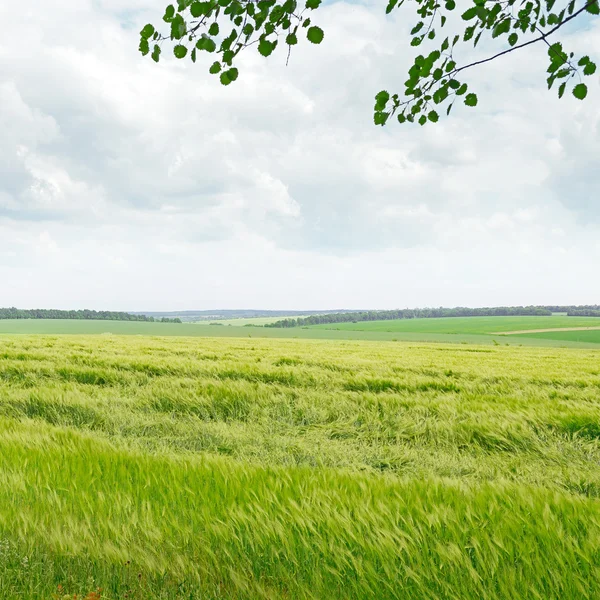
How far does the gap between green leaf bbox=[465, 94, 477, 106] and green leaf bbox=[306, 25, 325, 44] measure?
4.91 ft

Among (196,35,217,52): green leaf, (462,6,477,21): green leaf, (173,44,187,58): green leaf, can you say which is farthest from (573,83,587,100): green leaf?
(173,44,187,58): green leaf

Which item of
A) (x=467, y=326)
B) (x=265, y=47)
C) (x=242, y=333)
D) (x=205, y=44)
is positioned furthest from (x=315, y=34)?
(x=467, y=326)

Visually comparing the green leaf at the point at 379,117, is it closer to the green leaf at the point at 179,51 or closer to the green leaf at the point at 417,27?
the green leaf at the point at 417,27

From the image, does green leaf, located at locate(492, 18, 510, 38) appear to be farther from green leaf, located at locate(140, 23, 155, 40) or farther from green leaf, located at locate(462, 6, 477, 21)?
green leaf, located at locate(140, 23, 155, 40)

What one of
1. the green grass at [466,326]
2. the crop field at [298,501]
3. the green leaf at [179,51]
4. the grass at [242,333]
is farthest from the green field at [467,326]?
the green leaf at [179,51]

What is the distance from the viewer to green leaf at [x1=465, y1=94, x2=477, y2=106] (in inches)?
137

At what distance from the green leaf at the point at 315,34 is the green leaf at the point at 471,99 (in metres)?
1.50

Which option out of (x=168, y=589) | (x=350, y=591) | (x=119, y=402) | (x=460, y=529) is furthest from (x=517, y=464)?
(x=119, y=402)

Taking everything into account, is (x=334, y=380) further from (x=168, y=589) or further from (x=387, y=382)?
(x=168, y=589)

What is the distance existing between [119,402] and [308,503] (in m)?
4.61

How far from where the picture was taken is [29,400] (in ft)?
20.1

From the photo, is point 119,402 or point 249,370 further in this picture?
point 249,370

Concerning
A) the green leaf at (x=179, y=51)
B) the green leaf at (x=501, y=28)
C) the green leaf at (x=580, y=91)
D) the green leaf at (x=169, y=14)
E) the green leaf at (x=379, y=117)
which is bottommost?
the green leaf at (x=580, y=91)

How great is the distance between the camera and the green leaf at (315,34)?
265 cm
